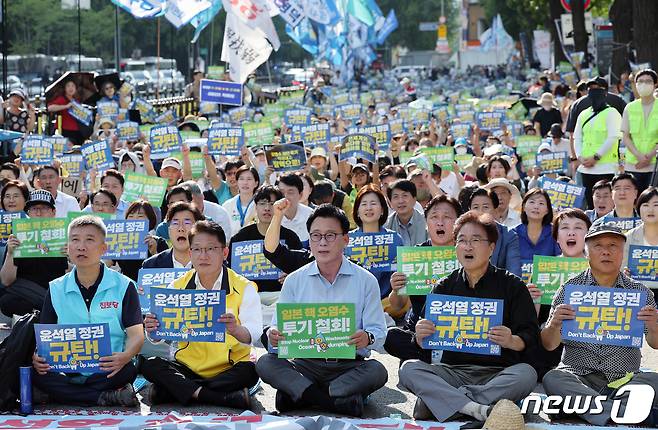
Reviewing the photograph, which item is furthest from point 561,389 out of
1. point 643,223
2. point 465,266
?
point 643,223

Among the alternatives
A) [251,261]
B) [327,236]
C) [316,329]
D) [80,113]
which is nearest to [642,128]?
[251,261]

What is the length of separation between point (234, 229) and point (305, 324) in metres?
5.16

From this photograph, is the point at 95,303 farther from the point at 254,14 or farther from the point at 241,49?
the point at 254,14

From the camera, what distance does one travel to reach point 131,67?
2613 inches

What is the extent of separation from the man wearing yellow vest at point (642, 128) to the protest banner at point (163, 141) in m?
5.35

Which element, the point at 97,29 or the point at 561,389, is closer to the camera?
the point at 561,389

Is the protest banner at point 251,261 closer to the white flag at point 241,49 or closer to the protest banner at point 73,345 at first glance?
the protest banner at point 73,345

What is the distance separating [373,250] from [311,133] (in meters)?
7.56

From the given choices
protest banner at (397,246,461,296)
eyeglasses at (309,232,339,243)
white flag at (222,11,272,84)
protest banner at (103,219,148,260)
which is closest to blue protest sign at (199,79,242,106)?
white flag at (222,11,272,84)

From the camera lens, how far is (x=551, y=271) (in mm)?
8984

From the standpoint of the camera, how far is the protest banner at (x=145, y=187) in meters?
12.9

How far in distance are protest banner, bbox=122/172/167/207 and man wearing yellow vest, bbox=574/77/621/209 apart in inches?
193

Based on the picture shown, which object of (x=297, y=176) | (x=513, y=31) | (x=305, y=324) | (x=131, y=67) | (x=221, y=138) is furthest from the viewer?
(x=513, y=31)

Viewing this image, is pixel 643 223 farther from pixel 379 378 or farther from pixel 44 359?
pixel 44 359
